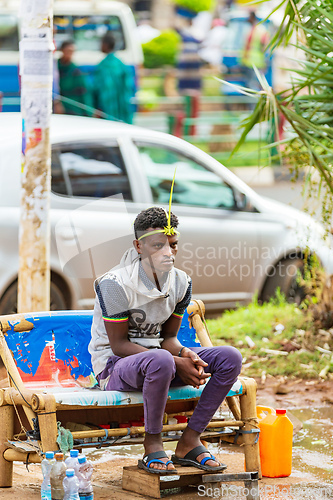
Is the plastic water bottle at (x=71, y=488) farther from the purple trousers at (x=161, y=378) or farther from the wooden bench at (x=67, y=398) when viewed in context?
the purple trousers at (x=161, y=378)

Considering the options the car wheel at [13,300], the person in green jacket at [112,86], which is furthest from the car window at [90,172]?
the person in green jacket at [112,86]

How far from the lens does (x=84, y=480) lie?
3506 mm

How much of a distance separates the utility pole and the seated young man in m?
1.34

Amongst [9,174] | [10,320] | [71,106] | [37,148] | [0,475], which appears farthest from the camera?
[71,106]

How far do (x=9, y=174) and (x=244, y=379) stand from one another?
3.04 meters

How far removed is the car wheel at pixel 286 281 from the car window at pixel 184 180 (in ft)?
2.79

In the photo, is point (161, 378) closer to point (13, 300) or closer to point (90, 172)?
point (13, 300)

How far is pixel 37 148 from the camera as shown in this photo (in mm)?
5285

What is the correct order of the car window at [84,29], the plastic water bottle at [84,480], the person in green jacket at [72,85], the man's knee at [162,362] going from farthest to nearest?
the car window at [84,29] → the person in green jacket at [72,85] → the man's knee at [162,362] → the plastic water bottle at [84,480]

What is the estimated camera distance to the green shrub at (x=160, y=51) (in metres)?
27.3

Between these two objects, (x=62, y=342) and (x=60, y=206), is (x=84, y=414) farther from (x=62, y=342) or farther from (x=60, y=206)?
(x=60, y=206)

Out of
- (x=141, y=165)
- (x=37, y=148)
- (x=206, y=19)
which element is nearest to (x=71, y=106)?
(x=141, y=165)

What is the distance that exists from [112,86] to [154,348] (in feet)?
30.6

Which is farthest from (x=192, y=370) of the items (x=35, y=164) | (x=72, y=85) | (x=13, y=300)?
(x=72, y=85)
